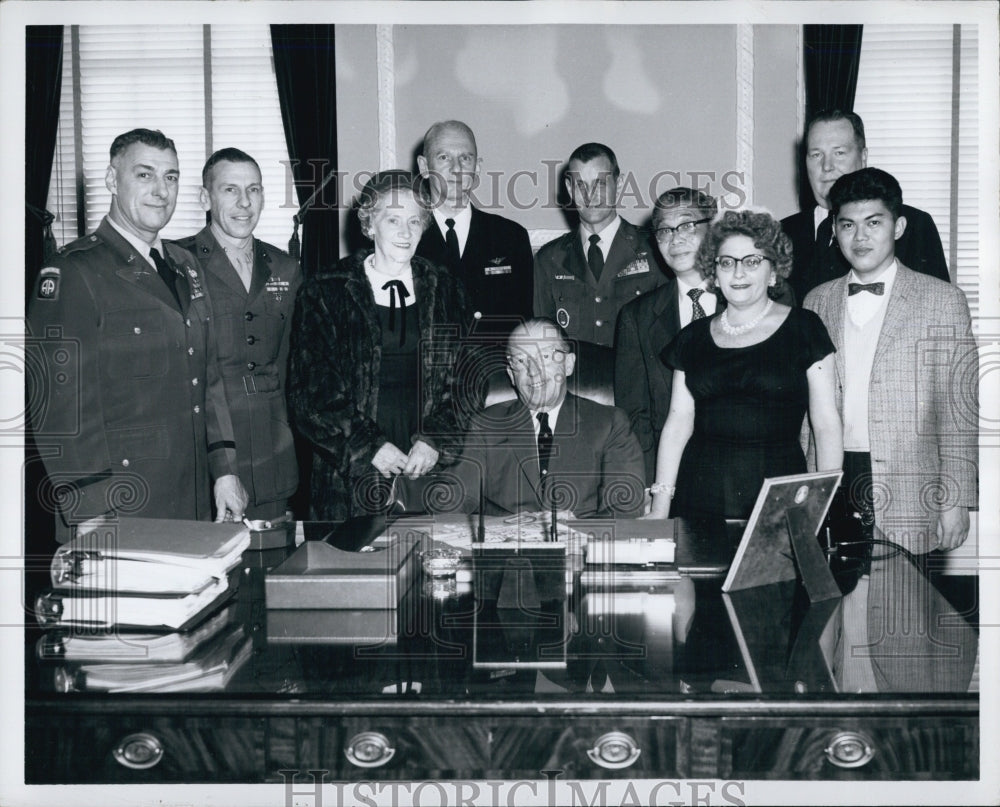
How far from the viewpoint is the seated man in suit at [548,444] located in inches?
117

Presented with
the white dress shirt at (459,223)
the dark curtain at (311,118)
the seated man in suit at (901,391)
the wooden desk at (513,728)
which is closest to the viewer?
the wooden desk at (513,728)

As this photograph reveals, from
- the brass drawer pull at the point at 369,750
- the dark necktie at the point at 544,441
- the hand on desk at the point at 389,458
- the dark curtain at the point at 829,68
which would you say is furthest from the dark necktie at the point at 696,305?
the brass drawer pull at the point at 369,750

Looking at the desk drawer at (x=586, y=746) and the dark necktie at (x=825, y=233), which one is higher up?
the dark necktie at (x=825, y=233)

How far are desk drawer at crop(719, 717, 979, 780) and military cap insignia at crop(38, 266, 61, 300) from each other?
270cm

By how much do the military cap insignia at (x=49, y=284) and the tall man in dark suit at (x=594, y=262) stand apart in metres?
1.72

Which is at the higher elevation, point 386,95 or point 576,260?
point 386,95

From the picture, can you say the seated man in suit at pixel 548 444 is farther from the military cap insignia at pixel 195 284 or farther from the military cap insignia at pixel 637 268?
the military cap insignia at pixel 195 284

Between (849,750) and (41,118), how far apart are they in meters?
3.70

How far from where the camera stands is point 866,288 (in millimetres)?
3279

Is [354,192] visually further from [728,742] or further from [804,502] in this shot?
[728,742]

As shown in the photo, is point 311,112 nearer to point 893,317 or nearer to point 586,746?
point 893,317
